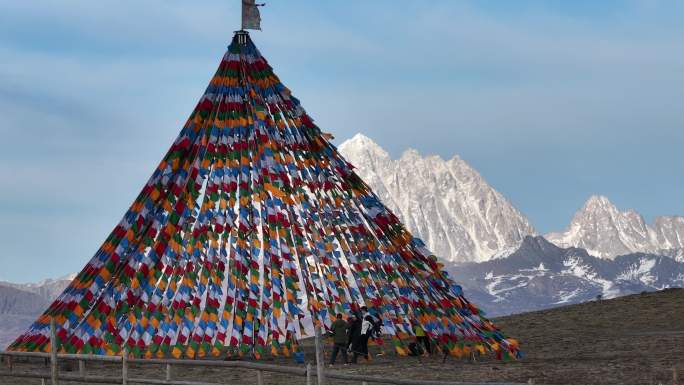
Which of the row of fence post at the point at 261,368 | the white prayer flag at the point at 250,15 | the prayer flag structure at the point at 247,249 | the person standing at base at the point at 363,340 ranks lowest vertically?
the row of fence post at the point at 261,368

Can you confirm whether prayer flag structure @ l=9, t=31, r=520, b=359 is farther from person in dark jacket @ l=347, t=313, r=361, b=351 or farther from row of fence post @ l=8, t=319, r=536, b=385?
row of fence post @ l=8, t=319, r=536, b=385

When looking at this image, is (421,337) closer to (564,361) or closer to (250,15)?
(564,361)

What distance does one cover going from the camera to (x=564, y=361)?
108ft

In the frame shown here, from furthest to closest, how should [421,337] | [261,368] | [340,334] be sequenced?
1. [421,337]
2. [340,334]
3. [261,368]

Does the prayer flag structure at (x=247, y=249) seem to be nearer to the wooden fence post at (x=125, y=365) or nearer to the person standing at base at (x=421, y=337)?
the person standing at base at (x=421, y=337)

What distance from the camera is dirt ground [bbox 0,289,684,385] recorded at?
98.3 ft

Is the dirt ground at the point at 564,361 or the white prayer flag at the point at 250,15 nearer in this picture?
the dirt ground at the point at 564,361

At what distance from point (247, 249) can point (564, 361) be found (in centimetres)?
890

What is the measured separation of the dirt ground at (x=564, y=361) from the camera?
98.3ft

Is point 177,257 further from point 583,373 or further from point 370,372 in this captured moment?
point 583,373

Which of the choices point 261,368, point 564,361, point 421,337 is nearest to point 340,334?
point 421,337

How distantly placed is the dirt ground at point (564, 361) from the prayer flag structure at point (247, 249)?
1.03m

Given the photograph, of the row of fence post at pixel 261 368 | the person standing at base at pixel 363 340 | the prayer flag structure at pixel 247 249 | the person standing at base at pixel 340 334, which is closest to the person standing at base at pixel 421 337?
the prayer flag structure at pixel 247 249

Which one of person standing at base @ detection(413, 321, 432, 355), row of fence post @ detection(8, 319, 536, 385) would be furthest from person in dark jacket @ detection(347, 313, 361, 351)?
row of fence post @ detection(8, 319, 536, 385)
